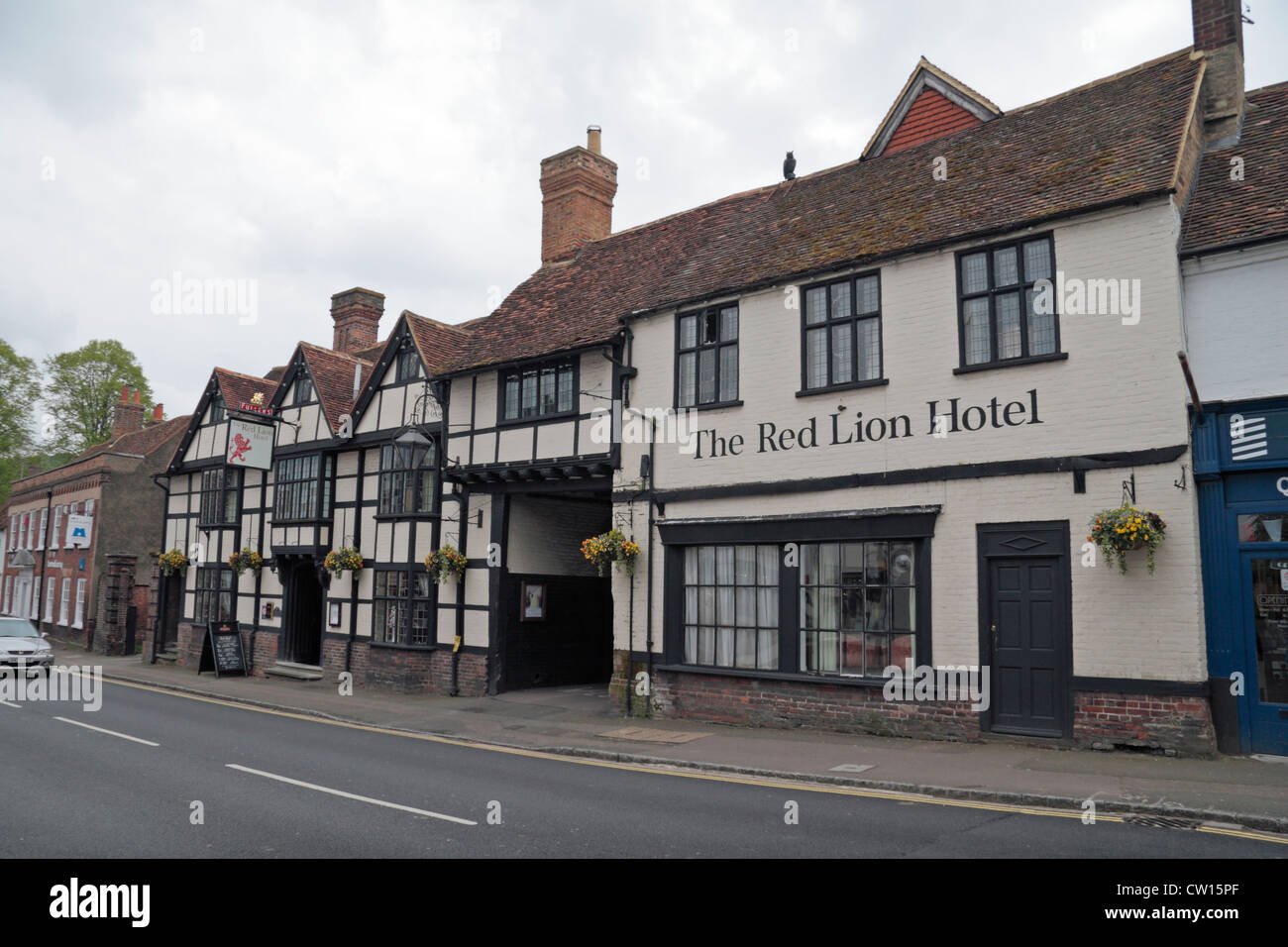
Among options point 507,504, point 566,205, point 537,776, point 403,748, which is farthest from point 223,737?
point 566,205

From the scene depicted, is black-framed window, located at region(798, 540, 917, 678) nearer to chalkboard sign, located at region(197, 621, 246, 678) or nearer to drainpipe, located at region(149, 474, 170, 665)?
chalkboard sign, located at region(197, 621, 246, 678)

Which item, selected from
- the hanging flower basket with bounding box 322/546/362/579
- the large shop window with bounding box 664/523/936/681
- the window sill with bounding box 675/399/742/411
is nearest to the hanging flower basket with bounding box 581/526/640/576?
the large shop window with bounding box 664/523/936/681

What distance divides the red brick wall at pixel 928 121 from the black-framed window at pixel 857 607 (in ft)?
25.7

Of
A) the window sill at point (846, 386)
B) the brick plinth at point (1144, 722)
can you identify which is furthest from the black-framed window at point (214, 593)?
the brick plinth at point (1144, 722)

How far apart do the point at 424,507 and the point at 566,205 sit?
857 centimetres

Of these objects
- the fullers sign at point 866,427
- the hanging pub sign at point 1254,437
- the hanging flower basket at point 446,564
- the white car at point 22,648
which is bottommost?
the white car at point 22,648

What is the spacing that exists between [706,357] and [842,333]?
8.48 ft

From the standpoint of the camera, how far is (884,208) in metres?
Answer: 14.8

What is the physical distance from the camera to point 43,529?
40281mm

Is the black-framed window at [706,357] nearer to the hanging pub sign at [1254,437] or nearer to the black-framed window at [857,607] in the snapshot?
the black-framed window at [857,607]

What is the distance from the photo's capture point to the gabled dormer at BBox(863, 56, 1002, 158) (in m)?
15.8

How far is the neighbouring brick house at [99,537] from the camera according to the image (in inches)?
1272

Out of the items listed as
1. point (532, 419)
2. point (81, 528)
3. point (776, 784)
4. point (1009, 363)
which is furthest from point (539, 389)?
point (81, 528)
